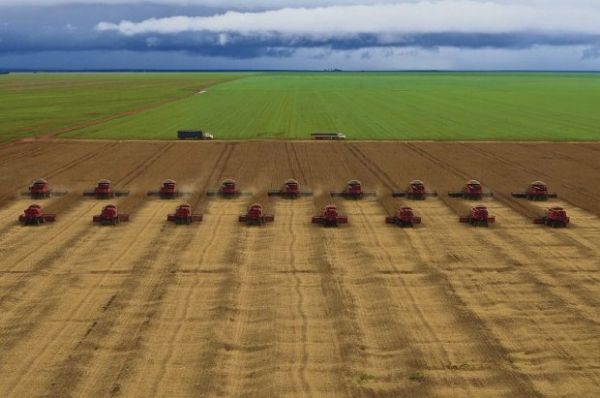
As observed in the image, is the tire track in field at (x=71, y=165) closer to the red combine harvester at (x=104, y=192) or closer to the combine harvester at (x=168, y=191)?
the red combine harvester at (x=104, y=192)

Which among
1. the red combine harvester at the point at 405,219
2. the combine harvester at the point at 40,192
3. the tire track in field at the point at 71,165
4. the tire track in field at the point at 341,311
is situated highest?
the red combine harvester at the point at 405,219

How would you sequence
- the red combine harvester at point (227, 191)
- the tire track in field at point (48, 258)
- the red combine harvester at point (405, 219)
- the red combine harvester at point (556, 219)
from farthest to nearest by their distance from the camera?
the red combine harvester at point (227, 191)
the red combine harvester at point (556, 219)
the red combine harvester at point (405, 219)
the tire track in field at point (48, 258)

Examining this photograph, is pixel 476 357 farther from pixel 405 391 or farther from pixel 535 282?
pixel 535 282

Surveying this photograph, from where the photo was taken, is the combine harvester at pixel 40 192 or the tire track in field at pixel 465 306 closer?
the tire track in field at pixel 465 306

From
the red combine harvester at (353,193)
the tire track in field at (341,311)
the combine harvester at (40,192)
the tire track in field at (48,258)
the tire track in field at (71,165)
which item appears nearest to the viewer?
the tire track in field at (341,311)

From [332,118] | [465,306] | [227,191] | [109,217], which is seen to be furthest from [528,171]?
[332,118]

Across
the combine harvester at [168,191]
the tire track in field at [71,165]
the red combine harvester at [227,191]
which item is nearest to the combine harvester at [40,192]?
the tire track in field at [71,165]

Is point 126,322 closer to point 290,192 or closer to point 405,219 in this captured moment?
point 405,219

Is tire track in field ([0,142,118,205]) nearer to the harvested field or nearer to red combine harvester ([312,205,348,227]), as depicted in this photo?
the harvested field
